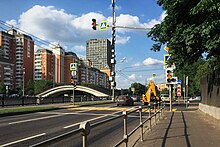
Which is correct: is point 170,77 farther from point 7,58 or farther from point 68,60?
point 7,58

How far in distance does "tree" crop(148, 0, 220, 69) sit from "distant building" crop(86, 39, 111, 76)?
179ft

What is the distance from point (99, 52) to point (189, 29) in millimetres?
64174

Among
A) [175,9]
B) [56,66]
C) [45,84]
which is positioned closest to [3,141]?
[175,9]

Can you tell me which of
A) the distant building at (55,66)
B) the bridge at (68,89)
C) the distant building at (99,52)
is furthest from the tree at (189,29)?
the distant building at (55,66)

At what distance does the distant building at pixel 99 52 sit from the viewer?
6875cm

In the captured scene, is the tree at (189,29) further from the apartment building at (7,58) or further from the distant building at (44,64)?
the distant building at (44,64)

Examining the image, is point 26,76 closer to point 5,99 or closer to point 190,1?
point 5,99

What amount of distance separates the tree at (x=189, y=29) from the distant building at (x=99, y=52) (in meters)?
54.5

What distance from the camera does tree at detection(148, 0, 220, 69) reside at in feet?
28.9

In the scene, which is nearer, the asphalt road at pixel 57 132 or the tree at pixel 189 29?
the asphalt road at pixel 57 132

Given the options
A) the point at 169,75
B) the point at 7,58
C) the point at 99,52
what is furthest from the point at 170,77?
the point at 7,58

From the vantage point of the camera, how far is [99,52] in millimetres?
74125

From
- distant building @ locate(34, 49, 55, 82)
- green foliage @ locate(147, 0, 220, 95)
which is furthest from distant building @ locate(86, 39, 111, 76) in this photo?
distant building @ locate(34, 49, 55, 82)

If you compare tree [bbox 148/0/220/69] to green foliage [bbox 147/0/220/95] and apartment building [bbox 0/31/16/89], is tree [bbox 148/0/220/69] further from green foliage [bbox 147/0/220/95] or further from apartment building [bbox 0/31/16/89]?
apartment building [bbox 0/31/16/89]
